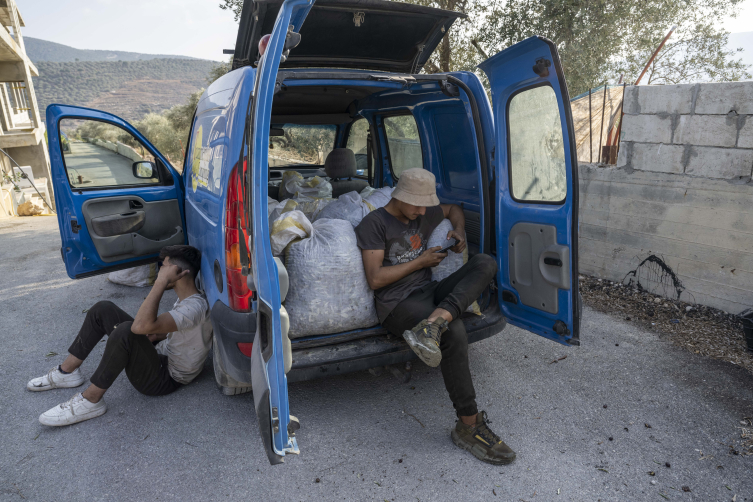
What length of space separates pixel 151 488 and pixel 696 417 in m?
3.11

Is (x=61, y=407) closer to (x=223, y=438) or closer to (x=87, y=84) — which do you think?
(x=223, y=438)

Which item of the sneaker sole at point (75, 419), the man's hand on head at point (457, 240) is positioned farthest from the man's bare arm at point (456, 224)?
the sneaker sole at point (75, 419)

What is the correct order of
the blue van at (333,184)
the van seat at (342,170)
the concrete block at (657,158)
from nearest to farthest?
the blue van at (333,184) → the concrete block at (657,158) → the van seat at (342,170)

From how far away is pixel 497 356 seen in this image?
3.60 m

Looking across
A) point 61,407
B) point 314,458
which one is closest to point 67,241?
point 61,407

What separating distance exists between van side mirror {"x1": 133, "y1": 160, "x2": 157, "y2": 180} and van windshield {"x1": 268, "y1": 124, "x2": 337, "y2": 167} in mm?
1385

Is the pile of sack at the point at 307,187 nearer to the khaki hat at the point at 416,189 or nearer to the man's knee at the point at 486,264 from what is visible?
the khaki hat at the point at 416,189

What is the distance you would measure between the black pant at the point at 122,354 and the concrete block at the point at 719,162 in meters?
4.52

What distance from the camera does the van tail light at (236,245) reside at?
2186mm

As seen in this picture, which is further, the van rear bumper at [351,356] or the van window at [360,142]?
the van window at [360,142]

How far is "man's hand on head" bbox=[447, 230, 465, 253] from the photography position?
3.27 metres

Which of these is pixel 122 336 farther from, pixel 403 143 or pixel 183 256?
pixel 403 143

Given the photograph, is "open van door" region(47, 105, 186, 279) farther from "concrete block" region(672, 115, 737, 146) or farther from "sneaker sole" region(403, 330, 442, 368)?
"concrete block" region(672, 115, 737, 146)

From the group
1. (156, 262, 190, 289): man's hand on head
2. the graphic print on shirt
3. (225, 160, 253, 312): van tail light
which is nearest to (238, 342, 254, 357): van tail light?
(225, 160, 253, 312): van tail light
